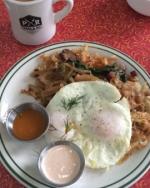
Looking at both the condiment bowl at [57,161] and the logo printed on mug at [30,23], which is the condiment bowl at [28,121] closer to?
the condiment bowl at [57,161]

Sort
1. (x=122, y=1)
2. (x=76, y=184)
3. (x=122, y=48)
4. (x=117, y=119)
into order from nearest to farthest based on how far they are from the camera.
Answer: (x=76, y=184) → (x=117, y=119) → (x=122, y=48) → (x=122, y=1)

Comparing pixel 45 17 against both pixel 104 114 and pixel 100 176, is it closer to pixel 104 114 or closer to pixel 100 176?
pixel 104 114

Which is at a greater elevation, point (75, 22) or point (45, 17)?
point (45, 17)

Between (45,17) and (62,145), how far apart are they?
0.55 metres

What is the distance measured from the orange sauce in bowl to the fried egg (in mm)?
45

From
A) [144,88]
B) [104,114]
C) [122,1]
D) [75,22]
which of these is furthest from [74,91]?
[122,1]

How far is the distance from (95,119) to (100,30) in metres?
0.53

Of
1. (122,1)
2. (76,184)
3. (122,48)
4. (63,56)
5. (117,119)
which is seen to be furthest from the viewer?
(122,1)

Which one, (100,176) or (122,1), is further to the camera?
(122,1)

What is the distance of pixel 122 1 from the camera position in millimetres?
1836

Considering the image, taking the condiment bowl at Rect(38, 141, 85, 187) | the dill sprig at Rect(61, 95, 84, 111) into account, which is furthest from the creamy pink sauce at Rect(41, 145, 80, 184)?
the dill sprig at Rect(61, 95, 84, 111)

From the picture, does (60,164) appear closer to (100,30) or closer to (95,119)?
(95,119)

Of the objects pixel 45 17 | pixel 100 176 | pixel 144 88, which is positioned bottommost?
pixel 100 176

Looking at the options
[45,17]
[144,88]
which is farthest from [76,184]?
[45,17]
